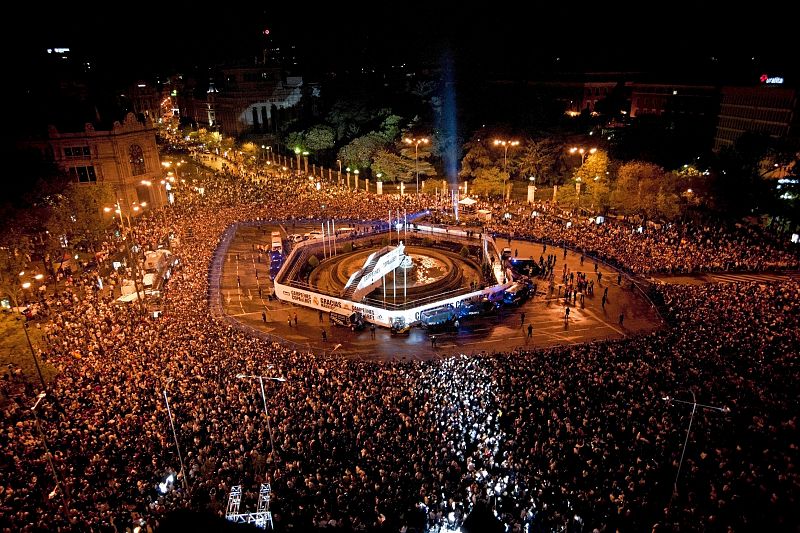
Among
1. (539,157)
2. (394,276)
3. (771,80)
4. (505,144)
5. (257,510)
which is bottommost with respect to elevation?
(394,276)

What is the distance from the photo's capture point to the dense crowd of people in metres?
14.0

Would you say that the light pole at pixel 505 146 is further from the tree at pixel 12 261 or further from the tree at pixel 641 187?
the tree at pixel 12 261

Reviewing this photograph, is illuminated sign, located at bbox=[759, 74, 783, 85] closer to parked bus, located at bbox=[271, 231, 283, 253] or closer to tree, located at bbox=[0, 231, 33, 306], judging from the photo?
parked bus, located at bbox=[271, 231, 283, 253]

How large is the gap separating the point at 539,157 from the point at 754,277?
2467cm

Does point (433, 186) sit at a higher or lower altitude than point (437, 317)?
higher

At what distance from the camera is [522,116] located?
5616cm

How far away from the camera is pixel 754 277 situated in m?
Answer: 32.3

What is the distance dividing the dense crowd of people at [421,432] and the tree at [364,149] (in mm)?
37582

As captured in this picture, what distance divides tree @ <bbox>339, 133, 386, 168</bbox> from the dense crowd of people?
3758 centimetres

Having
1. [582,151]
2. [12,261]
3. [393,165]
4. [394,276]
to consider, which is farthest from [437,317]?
[393,165]

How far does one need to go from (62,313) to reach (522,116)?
4655 cm

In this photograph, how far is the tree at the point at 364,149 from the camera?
193 feet

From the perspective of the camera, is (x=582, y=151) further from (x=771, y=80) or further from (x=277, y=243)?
(x=277, y=243)

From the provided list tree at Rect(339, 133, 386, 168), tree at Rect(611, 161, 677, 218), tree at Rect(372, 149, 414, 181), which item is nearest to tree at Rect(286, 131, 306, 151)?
tree at Rect(339, 133, 386, 168)
